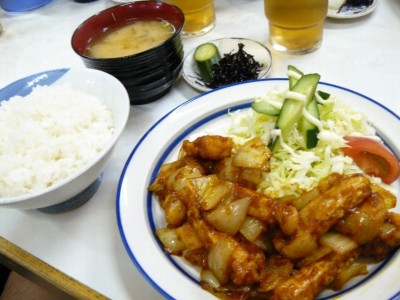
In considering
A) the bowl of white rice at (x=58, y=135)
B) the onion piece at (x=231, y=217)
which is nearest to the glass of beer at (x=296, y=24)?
the bowl of white rice at (x=58, y=135)

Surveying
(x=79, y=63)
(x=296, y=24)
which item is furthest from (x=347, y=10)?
(x=79, y=63)

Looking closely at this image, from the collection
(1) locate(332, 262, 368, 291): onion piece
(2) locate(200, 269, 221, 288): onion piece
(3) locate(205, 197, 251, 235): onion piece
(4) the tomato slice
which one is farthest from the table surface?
(1) locate(332, 262, 368, 291): onion piece

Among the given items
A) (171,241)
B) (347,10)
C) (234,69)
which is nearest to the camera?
(171,241)

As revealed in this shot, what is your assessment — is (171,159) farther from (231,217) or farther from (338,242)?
(338,242)

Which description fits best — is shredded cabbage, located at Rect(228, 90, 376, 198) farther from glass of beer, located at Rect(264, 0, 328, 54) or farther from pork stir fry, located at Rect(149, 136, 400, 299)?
glass of beer, located at Rect(264, 0, 328, 54)

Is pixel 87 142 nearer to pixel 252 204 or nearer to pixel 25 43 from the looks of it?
pixel 252 204
